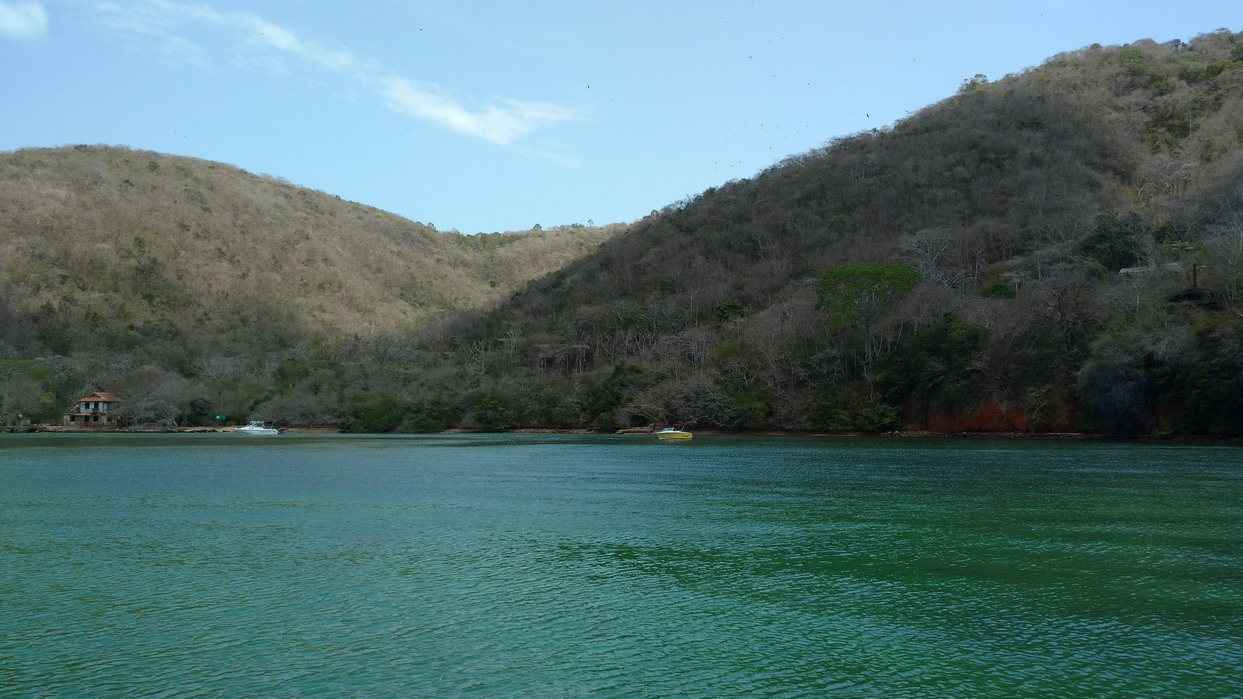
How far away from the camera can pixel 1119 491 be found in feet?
102

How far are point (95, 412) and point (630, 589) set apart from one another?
99209 millimetres

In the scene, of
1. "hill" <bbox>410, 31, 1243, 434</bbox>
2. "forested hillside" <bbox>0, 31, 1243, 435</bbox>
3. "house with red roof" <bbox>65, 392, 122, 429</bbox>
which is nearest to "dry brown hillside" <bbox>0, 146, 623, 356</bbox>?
"forested hillside" <bbox>0, 31, 1243, 435</bbox>

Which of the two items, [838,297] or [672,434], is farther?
[838,297]

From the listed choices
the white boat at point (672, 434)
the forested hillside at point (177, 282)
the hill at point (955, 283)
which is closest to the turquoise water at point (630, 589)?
the hill at point (955, 283)

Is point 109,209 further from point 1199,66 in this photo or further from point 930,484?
point 1199,66

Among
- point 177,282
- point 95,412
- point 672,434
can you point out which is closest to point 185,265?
point 177,282

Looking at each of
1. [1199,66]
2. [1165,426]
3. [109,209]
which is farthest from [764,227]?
[109,209]

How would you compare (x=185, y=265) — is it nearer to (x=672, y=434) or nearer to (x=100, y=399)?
(x=100, y=399)

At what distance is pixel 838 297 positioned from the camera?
77.7 metres

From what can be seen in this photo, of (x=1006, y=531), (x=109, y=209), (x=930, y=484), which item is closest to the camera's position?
(x=1006, y=531)

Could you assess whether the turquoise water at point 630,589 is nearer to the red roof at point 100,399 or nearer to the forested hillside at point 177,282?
the red roof at point 100,399

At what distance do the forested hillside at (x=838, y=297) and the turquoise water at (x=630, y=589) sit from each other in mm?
28072

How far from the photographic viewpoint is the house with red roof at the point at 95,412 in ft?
319

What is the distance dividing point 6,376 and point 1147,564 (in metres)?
105
